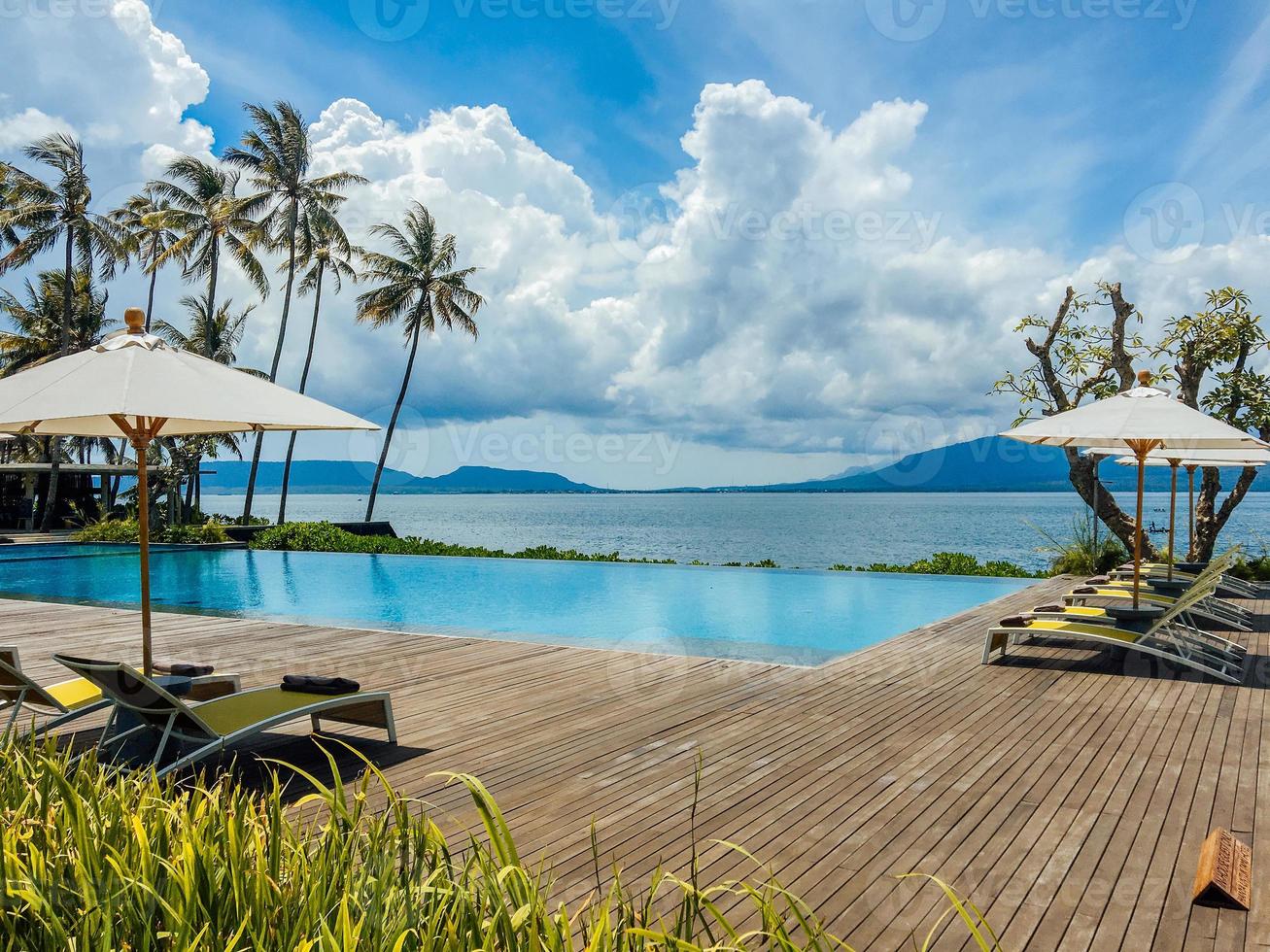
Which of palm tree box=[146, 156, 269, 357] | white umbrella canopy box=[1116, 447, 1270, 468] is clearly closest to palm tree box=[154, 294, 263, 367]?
palm tree box=[146, 156, 269, 357]

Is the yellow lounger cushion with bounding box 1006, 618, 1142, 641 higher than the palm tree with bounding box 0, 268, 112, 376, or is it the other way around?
the palm tree with bounding box 0, 268, 112, 376

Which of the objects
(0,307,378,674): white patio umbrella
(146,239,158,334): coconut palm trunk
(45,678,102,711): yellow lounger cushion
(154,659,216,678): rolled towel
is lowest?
(45,678,102,711): yellow lounger cushion

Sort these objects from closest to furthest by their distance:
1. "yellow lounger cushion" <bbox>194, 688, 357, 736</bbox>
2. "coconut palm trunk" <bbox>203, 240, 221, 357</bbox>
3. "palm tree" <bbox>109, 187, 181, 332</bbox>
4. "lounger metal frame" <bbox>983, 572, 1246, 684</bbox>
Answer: "yellow lounger cushion" <bbox>194, 688, 357, 736</bbox> < "lounger metal frame" <bbox>983, 572, 1246, 684</bbox> < "coconut palm trunk" <bbox>203, 240, 221, 357</bbox> < "palm tree" <bbox>109, 187, 181, 332</bbox>

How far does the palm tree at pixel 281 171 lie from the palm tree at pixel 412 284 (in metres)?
1.98

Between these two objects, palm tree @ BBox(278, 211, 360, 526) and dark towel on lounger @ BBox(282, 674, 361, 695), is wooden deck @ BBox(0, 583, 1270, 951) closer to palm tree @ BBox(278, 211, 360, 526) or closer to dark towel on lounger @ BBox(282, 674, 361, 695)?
dark towel on lounger @ BBox(282, 674, 361, 695)

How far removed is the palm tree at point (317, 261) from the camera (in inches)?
1008

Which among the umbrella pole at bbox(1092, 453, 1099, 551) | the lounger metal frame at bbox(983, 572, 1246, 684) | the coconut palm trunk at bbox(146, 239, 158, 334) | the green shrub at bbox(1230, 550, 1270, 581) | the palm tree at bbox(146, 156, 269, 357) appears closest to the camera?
the lounger metal frame at bbox(983, 572, 1246, 684)

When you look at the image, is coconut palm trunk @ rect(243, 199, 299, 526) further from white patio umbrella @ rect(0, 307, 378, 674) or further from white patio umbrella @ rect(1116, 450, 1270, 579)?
white patio umbrella @ rect(1116, 450, 1270, 579)

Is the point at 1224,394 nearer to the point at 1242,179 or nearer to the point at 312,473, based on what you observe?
the point at 1242,179

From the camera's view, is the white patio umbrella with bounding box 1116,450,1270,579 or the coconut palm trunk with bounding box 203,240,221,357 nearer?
the white patio umbrella with bounding box 1116,450,1270,579

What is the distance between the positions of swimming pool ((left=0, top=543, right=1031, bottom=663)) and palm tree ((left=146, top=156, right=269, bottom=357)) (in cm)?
1026

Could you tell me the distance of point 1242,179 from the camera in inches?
414

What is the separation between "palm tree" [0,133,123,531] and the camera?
24641 millimetres

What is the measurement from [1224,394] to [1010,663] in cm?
832
